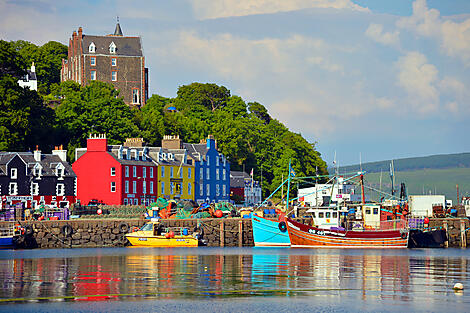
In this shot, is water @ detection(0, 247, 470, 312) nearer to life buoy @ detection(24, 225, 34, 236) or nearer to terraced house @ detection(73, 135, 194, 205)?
life buoy @ detection(24, 225, 34, 236)

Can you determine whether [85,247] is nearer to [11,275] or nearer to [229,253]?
[229,253]

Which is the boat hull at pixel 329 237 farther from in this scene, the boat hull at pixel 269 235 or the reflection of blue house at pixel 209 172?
the reflection of blue house at pixel 209 172

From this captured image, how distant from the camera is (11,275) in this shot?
1951 inches

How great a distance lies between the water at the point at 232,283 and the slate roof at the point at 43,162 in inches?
1453

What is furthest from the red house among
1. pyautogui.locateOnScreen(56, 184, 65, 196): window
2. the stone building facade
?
the stone building facade

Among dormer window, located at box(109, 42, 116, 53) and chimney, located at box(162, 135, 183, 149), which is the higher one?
dormer window, located at box(109, 42, 116, 53)

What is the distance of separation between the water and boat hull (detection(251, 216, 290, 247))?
48.5 ft

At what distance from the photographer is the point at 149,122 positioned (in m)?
139

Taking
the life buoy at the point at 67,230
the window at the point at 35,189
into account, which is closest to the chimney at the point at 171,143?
the window at the point at 35,189

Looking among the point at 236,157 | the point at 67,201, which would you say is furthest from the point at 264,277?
the point at 236,157

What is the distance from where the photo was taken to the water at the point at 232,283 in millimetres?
36719

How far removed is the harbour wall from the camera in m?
83.6


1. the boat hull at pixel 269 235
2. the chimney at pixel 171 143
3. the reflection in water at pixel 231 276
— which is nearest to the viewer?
the reflection in water at pixel 231 276

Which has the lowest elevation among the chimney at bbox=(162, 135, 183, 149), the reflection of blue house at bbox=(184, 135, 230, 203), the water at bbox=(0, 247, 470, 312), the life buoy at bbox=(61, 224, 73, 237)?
the water at bbox=(0, 247, 470, 312)
